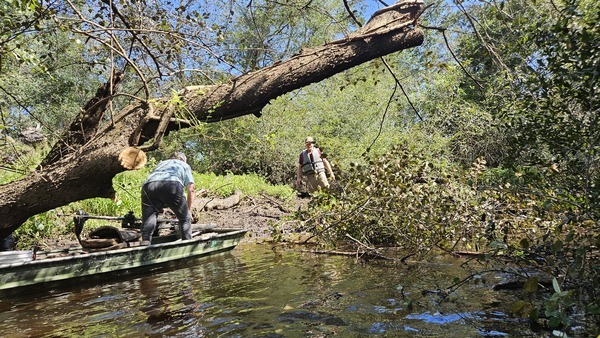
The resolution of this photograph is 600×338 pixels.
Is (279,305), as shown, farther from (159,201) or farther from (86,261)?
(159,201)

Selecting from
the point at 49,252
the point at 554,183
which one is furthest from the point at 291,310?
the point at 49,252

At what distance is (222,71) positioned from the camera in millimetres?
5789

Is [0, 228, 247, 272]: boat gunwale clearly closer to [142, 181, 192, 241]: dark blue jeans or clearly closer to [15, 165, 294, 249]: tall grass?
[142, 181, 192, 241]: dark blue jeans

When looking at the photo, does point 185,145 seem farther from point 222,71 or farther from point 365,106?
point 222,71

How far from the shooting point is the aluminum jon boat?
19.3ft

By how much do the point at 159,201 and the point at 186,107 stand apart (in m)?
3.41

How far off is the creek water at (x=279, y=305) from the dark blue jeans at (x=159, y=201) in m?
0.99

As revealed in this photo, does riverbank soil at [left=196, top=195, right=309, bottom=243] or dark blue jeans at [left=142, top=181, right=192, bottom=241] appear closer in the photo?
dark blue jeans at [left=142, top=181, right=192, bottom=241]

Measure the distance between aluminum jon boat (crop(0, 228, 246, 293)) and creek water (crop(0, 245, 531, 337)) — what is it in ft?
0.68

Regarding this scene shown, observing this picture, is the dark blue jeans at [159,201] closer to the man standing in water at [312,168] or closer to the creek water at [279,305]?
the creek water at [279,305]

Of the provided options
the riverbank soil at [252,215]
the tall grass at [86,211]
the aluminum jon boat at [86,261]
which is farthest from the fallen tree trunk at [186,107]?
the riverbank soil at [252,215]

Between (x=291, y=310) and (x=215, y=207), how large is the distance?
9.13 metres

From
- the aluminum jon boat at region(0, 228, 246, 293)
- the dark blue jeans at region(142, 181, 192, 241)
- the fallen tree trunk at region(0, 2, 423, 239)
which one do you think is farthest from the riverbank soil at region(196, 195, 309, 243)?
the fallen tree trunk at region(0, 2, 423, 239)

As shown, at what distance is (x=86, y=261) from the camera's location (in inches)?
256
